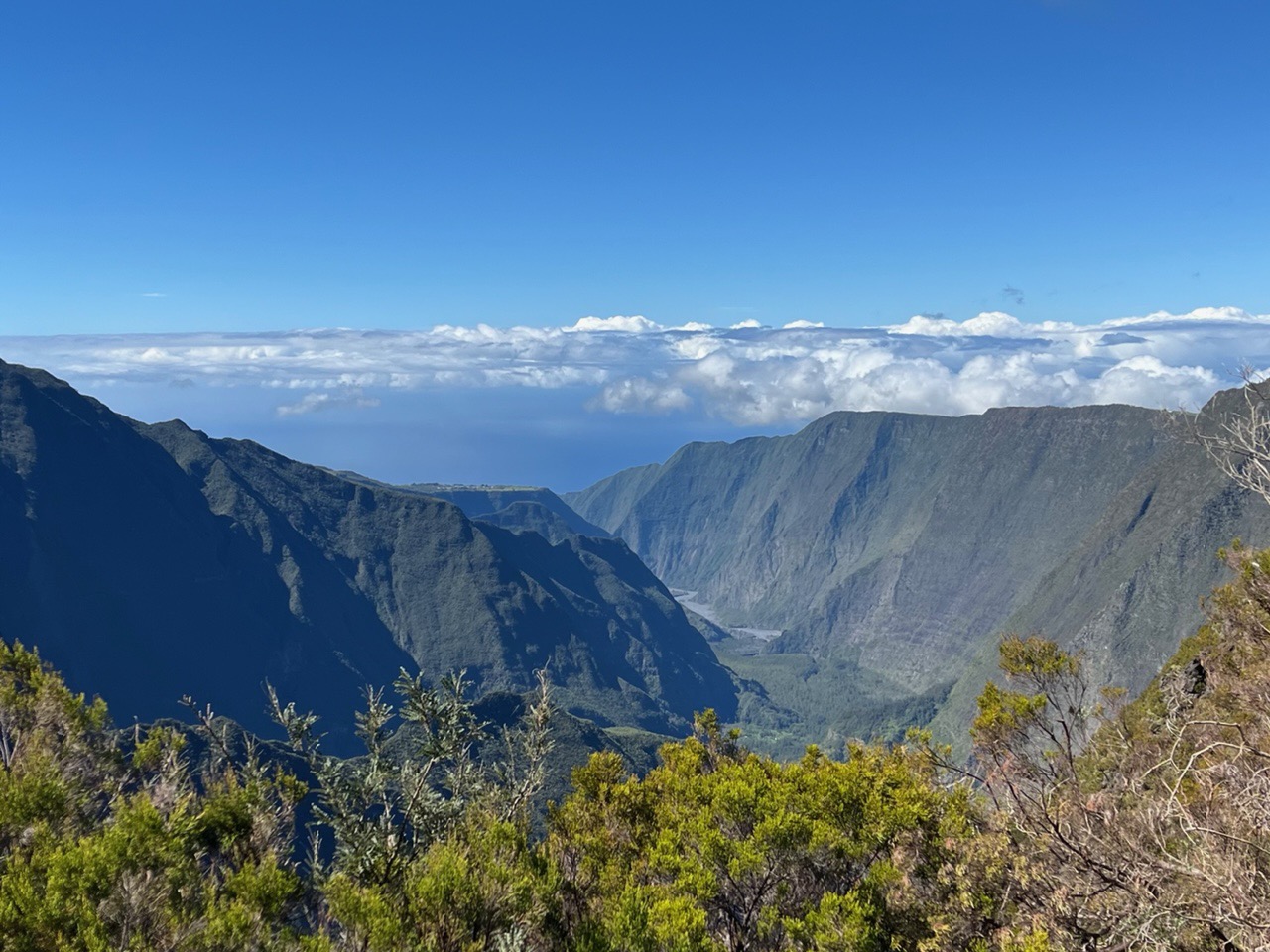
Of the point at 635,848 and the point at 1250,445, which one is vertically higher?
the point at 1250,445

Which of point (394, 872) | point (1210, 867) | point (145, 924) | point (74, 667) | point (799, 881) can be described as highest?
point (1210, 867)

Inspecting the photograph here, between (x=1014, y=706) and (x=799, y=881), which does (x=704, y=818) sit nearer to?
(x=799, y=881)

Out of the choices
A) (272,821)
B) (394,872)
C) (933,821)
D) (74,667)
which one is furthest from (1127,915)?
(74,667)

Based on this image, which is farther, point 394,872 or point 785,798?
point 785,798

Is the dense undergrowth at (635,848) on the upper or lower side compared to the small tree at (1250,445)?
lower

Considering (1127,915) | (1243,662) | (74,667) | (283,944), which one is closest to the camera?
(1127,915)

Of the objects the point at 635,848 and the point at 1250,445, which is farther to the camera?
the point at 635,848

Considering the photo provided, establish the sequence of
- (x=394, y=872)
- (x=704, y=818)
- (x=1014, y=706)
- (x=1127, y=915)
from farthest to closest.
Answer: (x=1014, y=706), (x=704, y=818), (x=394, y=872), (x=1127, y=915)

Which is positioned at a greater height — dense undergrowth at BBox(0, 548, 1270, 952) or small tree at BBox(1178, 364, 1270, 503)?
small tree at BBox(1178, 364, 1270, 503)
